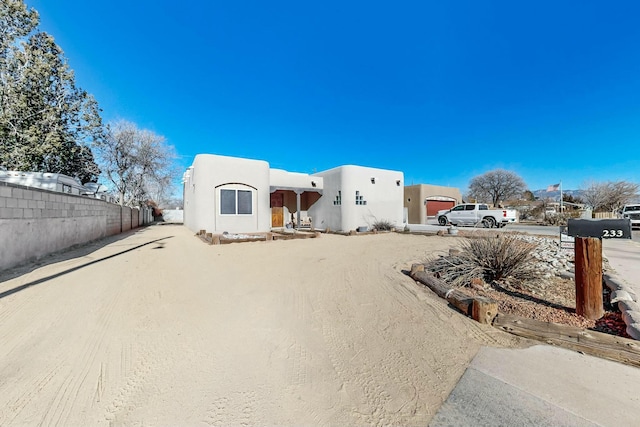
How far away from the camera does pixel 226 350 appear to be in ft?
9.05

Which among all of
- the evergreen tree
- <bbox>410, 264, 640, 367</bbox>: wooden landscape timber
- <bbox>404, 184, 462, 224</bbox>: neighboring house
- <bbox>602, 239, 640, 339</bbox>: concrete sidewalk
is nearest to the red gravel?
<bbox>602, 239, 640, 339</bbox>: concrete sidewalk

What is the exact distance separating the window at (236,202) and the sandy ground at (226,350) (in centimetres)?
792

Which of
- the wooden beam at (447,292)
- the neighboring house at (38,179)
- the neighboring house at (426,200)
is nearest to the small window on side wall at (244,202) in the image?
the neighboring house at (38,179)

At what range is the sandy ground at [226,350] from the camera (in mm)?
1970

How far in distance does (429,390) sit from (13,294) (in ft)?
20.8

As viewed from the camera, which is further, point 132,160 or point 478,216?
point 132,160

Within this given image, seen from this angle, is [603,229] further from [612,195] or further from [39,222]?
[612,195]

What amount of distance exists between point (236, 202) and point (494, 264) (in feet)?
38.0

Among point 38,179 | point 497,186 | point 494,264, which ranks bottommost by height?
point 494,264

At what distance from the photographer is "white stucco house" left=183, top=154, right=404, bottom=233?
509 inches

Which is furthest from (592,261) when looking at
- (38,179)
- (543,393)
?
(38,179)

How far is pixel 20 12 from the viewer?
55.6 feet

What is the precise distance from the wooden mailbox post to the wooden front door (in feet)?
52.1

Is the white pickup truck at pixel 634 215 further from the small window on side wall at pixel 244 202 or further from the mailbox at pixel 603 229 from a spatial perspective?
the small window on side wall at pixel 244 202
